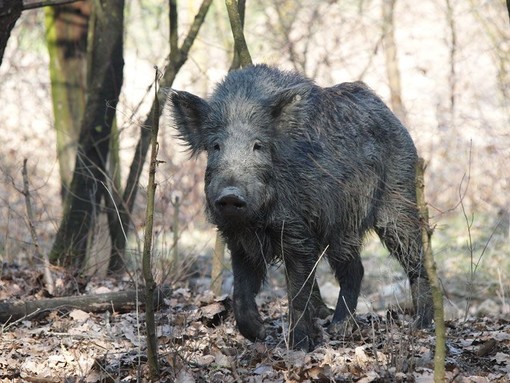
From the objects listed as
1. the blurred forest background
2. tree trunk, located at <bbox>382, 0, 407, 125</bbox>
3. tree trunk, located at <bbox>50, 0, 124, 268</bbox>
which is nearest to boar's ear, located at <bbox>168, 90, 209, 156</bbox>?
tree trunk, located at <bbox>50, 0, 124, 268</bbox>

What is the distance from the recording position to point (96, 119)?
8328mm

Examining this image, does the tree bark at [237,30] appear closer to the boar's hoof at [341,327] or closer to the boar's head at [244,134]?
the boar's head at [244,134]

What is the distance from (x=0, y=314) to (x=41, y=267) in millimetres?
1545

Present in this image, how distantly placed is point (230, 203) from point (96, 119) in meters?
3.90

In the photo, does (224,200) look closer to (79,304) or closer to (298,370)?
(298,370)

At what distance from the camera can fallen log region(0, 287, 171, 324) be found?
5.43 metres

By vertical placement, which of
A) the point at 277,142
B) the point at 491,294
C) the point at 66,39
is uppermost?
the point at 66,39

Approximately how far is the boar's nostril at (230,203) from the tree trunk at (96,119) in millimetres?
3462

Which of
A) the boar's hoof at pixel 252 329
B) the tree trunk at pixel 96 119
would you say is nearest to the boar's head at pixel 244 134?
the boar's hoof at pixel 252 329

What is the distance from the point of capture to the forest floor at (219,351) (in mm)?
4219

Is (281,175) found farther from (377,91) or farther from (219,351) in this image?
(377,91)

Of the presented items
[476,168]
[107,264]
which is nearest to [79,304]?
[107,264]

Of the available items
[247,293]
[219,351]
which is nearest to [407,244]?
[247,293]

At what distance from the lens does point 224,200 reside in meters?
4.78
